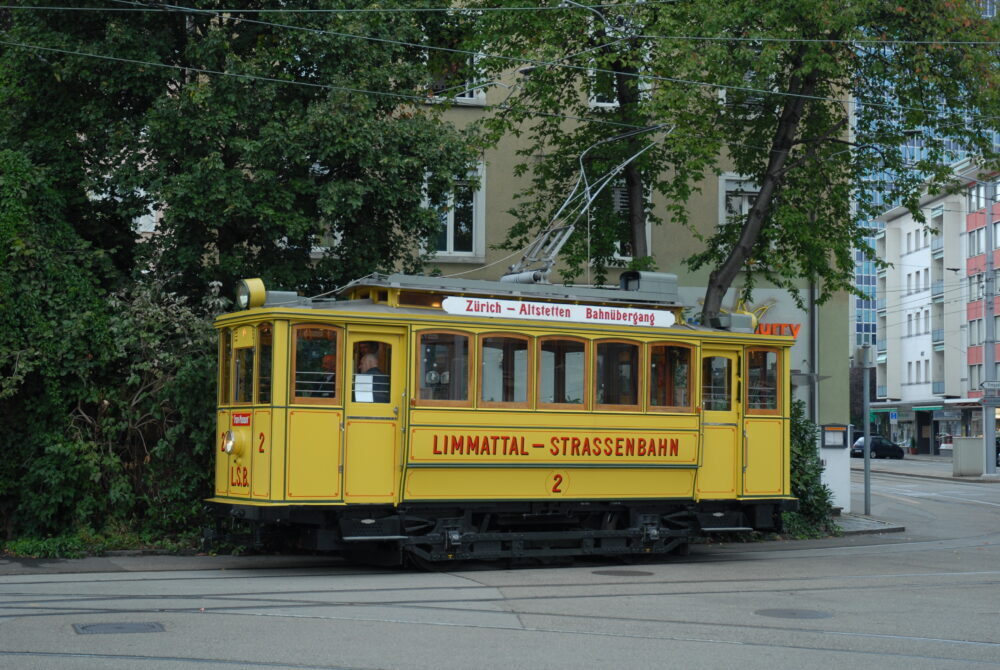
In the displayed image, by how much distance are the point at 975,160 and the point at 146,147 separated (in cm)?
1303

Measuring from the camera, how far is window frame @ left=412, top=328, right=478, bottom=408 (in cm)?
1499

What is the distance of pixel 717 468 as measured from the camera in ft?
56.7

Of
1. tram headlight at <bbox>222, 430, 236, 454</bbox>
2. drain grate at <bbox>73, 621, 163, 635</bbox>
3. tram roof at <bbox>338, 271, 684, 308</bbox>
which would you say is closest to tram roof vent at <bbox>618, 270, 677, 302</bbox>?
tram roof at <bbox>338, 271, 684, 308</bbox>

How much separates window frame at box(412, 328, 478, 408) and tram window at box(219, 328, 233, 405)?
219 cm

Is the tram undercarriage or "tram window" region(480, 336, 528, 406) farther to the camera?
"tram window" region(480, 336, 528, 406)

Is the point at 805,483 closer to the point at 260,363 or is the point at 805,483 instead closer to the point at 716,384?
the point at 716,384

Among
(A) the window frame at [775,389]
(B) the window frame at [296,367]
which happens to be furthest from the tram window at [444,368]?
(A) the window frame at [775,389]

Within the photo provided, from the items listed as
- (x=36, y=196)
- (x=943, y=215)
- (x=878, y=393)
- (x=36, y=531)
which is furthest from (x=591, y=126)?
(x=878, y=393)

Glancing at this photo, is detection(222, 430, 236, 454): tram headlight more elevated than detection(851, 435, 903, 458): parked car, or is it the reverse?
detection(222, 430, 236, 454): tram headlight

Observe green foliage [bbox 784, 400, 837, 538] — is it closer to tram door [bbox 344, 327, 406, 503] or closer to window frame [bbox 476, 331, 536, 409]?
window frame [bbox 476, 331, 536, 409]

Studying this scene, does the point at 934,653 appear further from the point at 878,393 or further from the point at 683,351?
the point at 878,393

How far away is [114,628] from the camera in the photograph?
1015 centimetres

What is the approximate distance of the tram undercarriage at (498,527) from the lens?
14672 mm

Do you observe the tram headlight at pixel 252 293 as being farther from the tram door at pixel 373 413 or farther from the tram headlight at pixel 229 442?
the tram headlight at pixel 229 442
